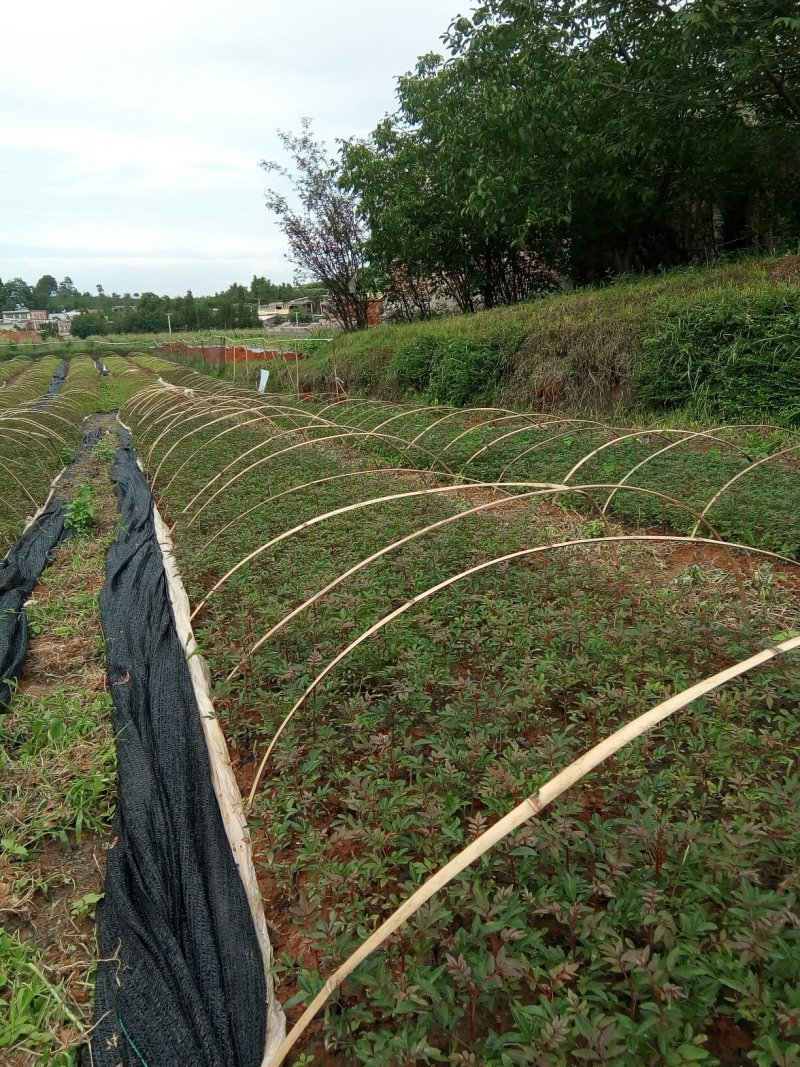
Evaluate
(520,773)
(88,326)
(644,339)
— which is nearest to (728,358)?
(644,339)

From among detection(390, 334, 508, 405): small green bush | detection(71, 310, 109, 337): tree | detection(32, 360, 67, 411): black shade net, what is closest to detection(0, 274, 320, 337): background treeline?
detection(71, 310, 109, 337): tree

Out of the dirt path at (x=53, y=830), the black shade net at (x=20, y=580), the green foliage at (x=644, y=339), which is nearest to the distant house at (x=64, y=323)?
the green foliage at (x=644, y=339)

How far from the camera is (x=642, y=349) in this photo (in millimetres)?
8242

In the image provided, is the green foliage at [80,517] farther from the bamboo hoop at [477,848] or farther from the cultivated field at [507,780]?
the bamboo hoop at [477,848]

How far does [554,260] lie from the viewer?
13.5 meters

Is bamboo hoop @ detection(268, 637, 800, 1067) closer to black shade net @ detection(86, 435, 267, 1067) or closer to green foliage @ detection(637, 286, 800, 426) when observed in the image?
black shade net @ detection(86, 435, 267, 1067)

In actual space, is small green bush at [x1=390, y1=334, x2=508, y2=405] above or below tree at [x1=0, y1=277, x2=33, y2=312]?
below

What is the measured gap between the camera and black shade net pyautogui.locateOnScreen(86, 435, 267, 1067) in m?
1.74

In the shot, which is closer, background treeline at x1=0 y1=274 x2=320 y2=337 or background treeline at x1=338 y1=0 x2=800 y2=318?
background treeline at x1=338 y1=0 x2=800 y2=318

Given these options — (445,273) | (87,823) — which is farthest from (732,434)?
(445,273)

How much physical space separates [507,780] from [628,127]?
996cm

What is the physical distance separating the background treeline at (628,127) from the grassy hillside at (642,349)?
1.51 metres

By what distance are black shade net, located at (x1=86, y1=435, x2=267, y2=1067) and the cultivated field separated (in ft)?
0.38

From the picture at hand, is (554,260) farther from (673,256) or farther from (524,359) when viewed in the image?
(524,359)
